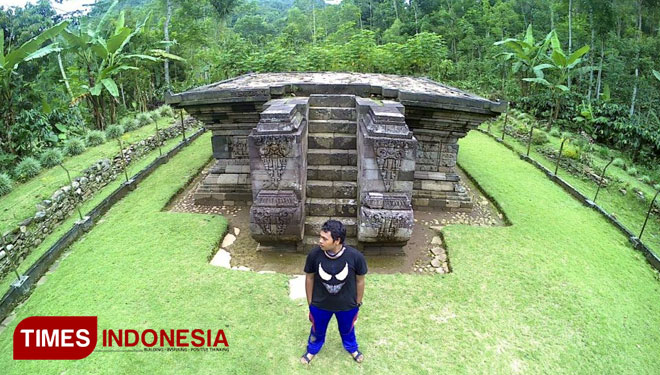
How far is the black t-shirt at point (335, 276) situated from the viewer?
292 centimetres

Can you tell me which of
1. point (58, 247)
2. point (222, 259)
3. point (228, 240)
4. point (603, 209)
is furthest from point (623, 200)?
point (58, 247)

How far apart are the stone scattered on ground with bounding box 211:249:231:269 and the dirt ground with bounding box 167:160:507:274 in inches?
2.3

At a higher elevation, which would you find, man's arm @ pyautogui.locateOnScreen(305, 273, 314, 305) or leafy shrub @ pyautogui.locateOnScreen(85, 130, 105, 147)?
man's arm @ pyautogui.locateOnScreen(305, 273, 314, 305)

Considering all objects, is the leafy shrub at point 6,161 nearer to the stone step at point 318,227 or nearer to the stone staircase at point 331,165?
the stone staircase at point 331,165

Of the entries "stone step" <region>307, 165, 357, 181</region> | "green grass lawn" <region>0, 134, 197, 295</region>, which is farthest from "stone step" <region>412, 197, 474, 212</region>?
"green grass lawn" <region>0, 134, 197, 295</region>

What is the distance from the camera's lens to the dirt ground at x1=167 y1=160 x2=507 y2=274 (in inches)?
193

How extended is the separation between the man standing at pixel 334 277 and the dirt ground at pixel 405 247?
1.67 metres

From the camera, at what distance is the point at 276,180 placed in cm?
482

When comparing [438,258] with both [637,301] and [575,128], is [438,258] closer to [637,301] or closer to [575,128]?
[637,301]

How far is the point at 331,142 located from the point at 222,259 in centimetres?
249

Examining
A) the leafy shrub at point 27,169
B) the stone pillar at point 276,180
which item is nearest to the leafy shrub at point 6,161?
the leafy shrub at point 27,169

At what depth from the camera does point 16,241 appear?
4938 mm

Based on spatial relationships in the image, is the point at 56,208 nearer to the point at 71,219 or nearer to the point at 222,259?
the point at 71,219

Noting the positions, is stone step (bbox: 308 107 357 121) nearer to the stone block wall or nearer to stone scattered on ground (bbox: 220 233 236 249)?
stone scattered on ground (bbox: 220 233 236 249)
